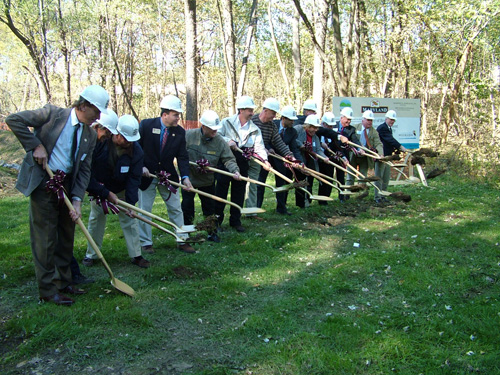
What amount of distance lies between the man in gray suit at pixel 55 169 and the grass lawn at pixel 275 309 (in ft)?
1.36

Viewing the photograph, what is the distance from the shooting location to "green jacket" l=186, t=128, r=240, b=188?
271 inches

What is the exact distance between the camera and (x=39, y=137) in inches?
166

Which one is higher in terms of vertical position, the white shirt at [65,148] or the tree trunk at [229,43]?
the tree trunk at [229,43]

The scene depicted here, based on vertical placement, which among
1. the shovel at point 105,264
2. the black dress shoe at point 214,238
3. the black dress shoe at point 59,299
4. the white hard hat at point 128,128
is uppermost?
the white hard hat at point 128,128

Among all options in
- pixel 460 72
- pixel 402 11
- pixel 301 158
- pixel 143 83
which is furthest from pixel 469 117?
pixel 143 83

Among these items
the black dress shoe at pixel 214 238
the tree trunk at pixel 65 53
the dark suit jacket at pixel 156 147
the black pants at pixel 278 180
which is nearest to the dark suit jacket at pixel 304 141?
the black pants at pixel 278 180

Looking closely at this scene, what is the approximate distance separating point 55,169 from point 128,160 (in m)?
1.07

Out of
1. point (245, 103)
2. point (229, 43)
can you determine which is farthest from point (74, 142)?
point (229, 43)

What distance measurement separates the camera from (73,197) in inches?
177

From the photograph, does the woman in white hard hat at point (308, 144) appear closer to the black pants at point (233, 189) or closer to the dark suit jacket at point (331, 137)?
the dark suit jacket at point (331, 137)

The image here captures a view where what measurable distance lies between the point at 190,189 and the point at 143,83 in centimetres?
2980

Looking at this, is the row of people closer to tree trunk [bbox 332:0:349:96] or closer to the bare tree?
the bare tree

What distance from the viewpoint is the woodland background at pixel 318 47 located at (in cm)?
1512

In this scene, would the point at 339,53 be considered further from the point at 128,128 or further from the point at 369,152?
the point at 128,128
